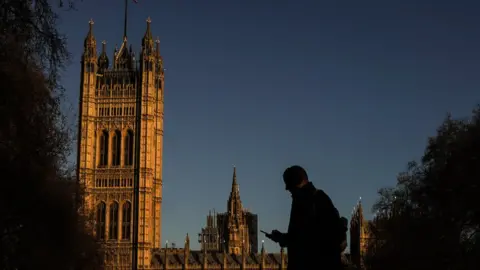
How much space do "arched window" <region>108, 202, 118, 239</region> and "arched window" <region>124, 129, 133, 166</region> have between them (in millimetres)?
5743

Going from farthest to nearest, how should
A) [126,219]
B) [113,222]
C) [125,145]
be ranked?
[125,145]
[113,222]
[126,219]

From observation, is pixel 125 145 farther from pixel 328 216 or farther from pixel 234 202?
pixel 328 216

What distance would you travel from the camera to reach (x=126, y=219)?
10775cm

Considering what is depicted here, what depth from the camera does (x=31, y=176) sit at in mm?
20516


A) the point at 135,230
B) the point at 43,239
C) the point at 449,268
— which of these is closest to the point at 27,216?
the point at 43,239

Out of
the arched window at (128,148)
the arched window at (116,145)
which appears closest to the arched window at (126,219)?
the arched window at (128,148)

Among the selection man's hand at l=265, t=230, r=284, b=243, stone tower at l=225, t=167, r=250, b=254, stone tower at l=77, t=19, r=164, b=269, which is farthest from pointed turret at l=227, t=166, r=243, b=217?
man's hand at l=265, t=230, r=284, b=243

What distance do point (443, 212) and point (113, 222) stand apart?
79156 millimetres

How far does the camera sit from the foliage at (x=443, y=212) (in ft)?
103

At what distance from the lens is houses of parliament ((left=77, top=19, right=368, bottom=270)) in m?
107

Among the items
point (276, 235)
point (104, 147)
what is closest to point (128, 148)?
point (104, 147)

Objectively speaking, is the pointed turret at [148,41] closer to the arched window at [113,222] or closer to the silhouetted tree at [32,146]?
the arched window at [113,222]

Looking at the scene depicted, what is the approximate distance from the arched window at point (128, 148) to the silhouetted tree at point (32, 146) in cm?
8219

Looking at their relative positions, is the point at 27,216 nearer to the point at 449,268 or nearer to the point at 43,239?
the point at 43,239
